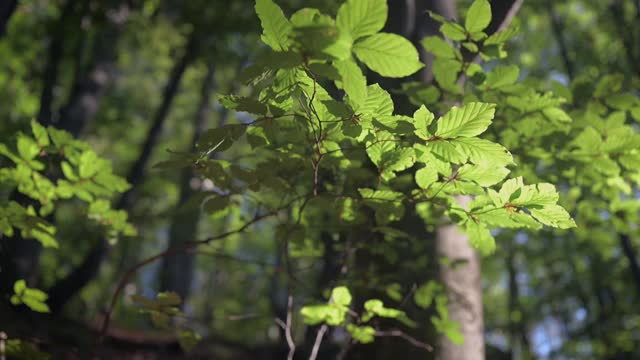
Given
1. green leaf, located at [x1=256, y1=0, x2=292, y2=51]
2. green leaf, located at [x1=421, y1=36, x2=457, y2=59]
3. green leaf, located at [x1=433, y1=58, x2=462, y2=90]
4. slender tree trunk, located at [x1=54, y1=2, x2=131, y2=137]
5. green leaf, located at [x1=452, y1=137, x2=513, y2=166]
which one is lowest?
green leaf, located at [x1=452, y1=137, x2=513, y2=166]

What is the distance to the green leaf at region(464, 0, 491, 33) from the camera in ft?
4.07

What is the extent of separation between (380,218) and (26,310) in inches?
127

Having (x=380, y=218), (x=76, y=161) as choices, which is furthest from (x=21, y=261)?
(x=380, y=218)

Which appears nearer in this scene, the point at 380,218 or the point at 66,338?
the point at 380,218

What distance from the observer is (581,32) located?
22.9 ft

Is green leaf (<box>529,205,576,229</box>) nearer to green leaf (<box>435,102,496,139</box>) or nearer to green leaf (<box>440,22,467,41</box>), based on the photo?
green leaf (<box>435,102,496,139</box>)

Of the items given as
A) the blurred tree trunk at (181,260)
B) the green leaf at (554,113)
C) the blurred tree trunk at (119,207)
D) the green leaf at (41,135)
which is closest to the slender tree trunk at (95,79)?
the blurred tree trunk at (119,207)

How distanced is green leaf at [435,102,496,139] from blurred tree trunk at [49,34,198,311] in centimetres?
303

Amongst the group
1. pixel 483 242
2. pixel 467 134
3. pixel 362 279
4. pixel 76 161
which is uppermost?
pixel 76 161

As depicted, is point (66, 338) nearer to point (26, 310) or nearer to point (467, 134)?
point (26, 310)

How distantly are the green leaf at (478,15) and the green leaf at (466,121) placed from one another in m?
0.39

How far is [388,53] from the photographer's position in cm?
85

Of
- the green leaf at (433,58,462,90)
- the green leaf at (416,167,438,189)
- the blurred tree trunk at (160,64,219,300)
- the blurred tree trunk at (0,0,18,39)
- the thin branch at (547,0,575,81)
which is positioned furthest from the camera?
the blurred tree trunk at (160,64,219,300)

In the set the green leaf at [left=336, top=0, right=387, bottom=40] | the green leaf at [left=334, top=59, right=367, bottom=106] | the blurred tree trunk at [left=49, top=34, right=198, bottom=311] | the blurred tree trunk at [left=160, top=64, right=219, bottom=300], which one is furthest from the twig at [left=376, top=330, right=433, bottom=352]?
the blurred tree trunk at [left=160, top=64, right=219, bottom=300]
